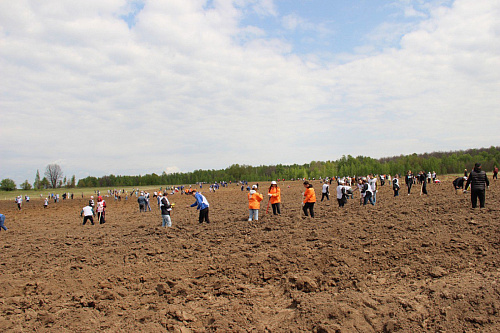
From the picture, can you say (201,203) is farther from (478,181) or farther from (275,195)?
(478,181)

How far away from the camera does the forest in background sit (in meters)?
135

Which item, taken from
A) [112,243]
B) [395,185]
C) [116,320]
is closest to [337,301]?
[116,320]

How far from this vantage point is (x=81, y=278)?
779 centimetres

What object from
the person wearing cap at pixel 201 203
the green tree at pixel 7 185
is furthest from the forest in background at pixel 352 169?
the person wearing cap at pixel 201 203

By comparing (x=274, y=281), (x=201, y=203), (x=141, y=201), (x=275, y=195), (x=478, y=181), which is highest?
(x=478, y=181)

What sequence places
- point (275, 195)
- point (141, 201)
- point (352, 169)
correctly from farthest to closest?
point (352, 169)
point (141, 201)
point (275, 195)

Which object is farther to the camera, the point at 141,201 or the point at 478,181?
the point at 141,201

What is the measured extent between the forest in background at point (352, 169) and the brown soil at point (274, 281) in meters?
140

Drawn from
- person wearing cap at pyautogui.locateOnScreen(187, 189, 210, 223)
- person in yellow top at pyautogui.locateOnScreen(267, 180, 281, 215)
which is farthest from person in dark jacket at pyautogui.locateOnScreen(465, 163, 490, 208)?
person wearing cap at pyautogui.locateOnScreen(187, 189, 210, 223)

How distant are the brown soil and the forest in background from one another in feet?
460

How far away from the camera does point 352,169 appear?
164125 mm

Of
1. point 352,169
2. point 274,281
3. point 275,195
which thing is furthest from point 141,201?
point 352,169

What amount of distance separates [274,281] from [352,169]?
165 m

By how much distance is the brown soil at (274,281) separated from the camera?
5.57 metres
